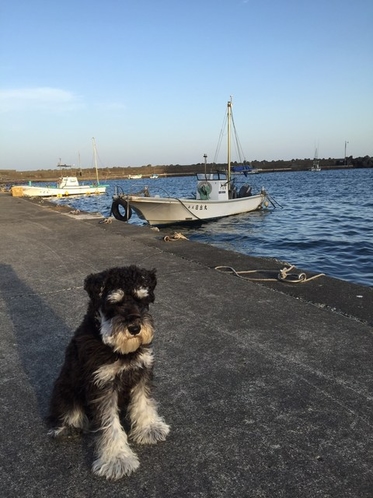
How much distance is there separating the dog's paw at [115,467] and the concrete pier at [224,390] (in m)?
0.04

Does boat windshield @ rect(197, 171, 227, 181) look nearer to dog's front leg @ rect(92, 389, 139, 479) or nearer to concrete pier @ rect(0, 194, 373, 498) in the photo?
concrete pier @ rect(0, 194, 373, 498)

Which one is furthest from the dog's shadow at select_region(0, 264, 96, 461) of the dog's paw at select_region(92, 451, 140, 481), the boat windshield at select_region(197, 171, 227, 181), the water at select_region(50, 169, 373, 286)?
the boat windshield at select_region(197, 171, 227, 181)

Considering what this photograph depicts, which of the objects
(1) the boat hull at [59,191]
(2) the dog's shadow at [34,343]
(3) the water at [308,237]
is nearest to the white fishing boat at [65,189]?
(1) the boat hull at [59,191]

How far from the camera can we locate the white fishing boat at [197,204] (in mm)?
21053

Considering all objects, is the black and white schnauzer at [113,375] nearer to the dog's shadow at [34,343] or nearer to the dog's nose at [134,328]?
the dog's nose at [134,328]

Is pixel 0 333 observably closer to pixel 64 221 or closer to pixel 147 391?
pixel 147 391

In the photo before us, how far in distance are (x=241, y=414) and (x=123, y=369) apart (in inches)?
43.2

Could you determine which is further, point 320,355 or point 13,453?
point 320,355

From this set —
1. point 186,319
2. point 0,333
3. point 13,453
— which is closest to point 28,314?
point 0,333

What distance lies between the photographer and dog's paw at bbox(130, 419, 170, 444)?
279 centimetres

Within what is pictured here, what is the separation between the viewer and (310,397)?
3.32 metres

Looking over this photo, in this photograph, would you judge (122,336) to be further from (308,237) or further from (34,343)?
(308,237)

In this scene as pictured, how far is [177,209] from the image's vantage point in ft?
73.3

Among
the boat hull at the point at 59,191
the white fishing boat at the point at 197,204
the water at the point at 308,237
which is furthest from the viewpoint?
the boat hull at the point at 59,191
